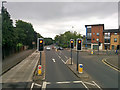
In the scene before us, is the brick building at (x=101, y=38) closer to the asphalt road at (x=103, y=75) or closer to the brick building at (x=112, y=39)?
the brick building at (x=112, y=39)

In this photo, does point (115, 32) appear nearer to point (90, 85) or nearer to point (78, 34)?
point (78, 34)

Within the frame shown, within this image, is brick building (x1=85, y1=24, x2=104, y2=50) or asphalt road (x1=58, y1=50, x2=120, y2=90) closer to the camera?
asphalt road (x1=58, y1=50, x2=120, y2=90)

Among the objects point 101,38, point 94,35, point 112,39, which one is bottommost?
point 112,39

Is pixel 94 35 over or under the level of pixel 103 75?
over

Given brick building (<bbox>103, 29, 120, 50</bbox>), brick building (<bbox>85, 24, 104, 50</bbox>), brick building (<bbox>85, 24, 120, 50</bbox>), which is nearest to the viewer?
A: brick building (<bbox>103, 29, 120, 50</bbox>)

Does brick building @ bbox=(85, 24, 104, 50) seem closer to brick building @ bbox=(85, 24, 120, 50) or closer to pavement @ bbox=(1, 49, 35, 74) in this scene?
brick building @ bbox=(85, 24, 120, 50)

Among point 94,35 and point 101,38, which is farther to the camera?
point 94,35

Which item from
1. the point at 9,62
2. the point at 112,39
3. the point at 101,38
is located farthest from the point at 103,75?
the point at 112,39

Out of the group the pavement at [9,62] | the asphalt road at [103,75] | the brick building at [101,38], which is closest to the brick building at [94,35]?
the brick building at [101,38]

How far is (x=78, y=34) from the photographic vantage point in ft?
253

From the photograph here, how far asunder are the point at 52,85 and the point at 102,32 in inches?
1973

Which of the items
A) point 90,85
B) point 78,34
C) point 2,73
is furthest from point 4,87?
point 78,34

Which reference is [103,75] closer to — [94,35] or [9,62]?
[9,62]

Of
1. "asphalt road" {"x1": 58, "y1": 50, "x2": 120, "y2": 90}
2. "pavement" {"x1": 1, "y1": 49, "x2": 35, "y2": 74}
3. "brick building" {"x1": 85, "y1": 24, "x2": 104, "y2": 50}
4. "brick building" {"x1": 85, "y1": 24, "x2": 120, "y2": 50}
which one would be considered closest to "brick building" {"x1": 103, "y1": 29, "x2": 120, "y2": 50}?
"brick building" {"x1": 85, "y1": 24, "x2": 120, "y2": 50}
